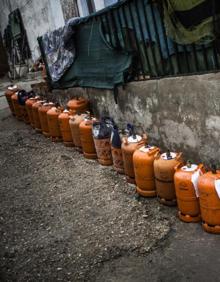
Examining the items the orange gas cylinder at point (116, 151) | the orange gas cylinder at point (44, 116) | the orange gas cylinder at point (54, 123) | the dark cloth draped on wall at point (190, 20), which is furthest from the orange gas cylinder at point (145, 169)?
the orange gas cylinder at point (44, 116)

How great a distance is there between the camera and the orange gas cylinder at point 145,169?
5605 mm

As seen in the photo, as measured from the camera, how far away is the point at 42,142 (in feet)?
32.6

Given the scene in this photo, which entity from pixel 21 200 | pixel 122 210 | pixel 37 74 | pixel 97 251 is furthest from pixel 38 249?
pixel 37 74

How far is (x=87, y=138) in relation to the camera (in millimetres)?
7781

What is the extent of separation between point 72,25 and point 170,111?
3.92 m

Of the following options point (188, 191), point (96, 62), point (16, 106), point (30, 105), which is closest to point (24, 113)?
point (16, 106)

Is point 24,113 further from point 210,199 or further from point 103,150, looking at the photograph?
point 210,199

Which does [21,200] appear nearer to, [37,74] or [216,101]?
[216,101]

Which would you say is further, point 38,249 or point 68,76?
point 68,76

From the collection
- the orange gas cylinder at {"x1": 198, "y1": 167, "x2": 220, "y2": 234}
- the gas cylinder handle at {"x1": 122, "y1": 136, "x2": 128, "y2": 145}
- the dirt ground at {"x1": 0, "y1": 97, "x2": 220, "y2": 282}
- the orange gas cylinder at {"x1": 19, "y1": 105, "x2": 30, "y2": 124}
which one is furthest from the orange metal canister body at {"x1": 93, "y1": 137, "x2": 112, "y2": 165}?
the orange gas cylinder at {"x1": 19, "y1": 105, "x2": 30, "y2": 124}

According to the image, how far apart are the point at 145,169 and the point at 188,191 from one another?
95 centimetres

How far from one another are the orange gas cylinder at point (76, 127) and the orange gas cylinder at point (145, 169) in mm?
2636

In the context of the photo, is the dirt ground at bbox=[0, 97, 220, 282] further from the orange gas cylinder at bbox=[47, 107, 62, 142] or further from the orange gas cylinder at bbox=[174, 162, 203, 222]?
the orange gas cylinder at bbox=[47, 107, 62, 142]

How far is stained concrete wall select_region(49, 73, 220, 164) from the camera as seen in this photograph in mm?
5215
